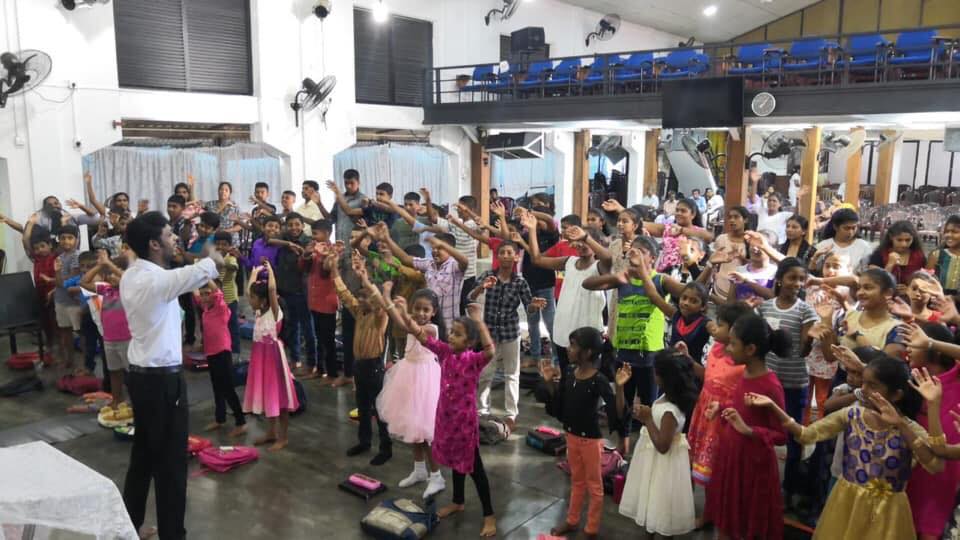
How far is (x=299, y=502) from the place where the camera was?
4.40m

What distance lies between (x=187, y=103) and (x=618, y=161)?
11.5m

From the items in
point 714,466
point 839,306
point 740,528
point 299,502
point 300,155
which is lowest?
point 299,502

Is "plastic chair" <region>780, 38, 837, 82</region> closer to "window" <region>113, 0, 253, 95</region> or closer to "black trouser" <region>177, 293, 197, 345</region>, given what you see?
"window" <region>113, 0, 253, 95</region>

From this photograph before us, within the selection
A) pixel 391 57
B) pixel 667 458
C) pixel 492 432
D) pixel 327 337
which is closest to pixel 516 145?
pixel 391 57

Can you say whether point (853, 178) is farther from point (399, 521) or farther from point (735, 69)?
point (399, 521)

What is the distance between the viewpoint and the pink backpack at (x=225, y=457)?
4820 mm

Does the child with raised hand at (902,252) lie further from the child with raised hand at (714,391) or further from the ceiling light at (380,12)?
the ceiling light at (380,12)

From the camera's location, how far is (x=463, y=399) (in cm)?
391

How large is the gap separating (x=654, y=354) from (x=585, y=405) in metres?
1.15

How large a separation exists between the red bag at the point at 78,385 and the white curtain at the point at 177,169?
14.4 ft

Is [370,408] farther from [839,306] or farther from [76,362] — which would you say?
[76,362]

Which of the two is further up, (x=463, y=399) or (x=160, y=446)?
(x=463, y=399)

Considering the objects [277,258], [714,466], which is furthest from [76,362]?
[714,466]

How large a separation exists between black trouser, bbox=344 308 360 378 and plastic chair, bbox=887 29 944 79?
781 cm
